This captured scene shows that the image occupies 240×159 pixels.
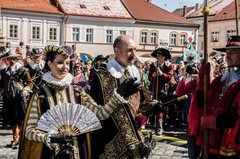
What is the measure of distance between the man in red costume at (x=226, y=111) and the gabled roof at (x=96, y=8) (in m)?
47.3

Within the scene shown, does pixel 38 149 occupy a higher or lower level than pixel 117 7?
lower

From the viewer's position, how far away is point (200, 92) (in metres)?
5.05

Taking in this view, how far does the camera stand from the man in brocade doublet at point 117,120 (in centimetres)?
519

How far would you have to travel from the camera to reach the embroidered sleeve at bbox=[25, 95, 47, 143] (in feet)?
14.3

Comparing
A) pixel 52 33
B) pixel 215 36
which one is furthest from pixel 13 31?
pixel 215 36

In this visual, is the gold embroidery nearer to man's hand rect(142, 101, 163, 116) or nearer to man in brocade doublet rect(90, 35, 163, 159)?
man in brocade doublet rect(90, 35, 163, 159)

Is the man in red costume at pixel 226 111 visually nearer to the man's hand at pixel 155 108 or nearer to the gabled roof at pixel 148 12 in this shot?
the man's hand at pixel 155 108

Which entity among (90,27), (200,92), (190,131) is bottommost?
(190,131)

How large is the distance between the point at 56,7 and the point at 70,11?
158cm

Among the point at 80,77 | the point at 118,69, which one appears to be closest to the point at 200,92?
the point at 118,69

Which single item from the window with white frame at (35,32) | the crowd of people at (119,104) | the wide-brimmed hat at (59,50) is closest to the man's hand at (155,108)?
the crowd of people at (119,104)

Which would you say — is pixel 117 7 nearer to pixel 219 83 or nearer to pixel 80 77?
pixel 80 77

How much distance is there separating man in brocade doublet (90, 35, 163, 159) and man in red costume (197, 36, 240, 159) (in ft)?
2.60

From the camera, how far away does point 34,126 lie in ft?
14.8
